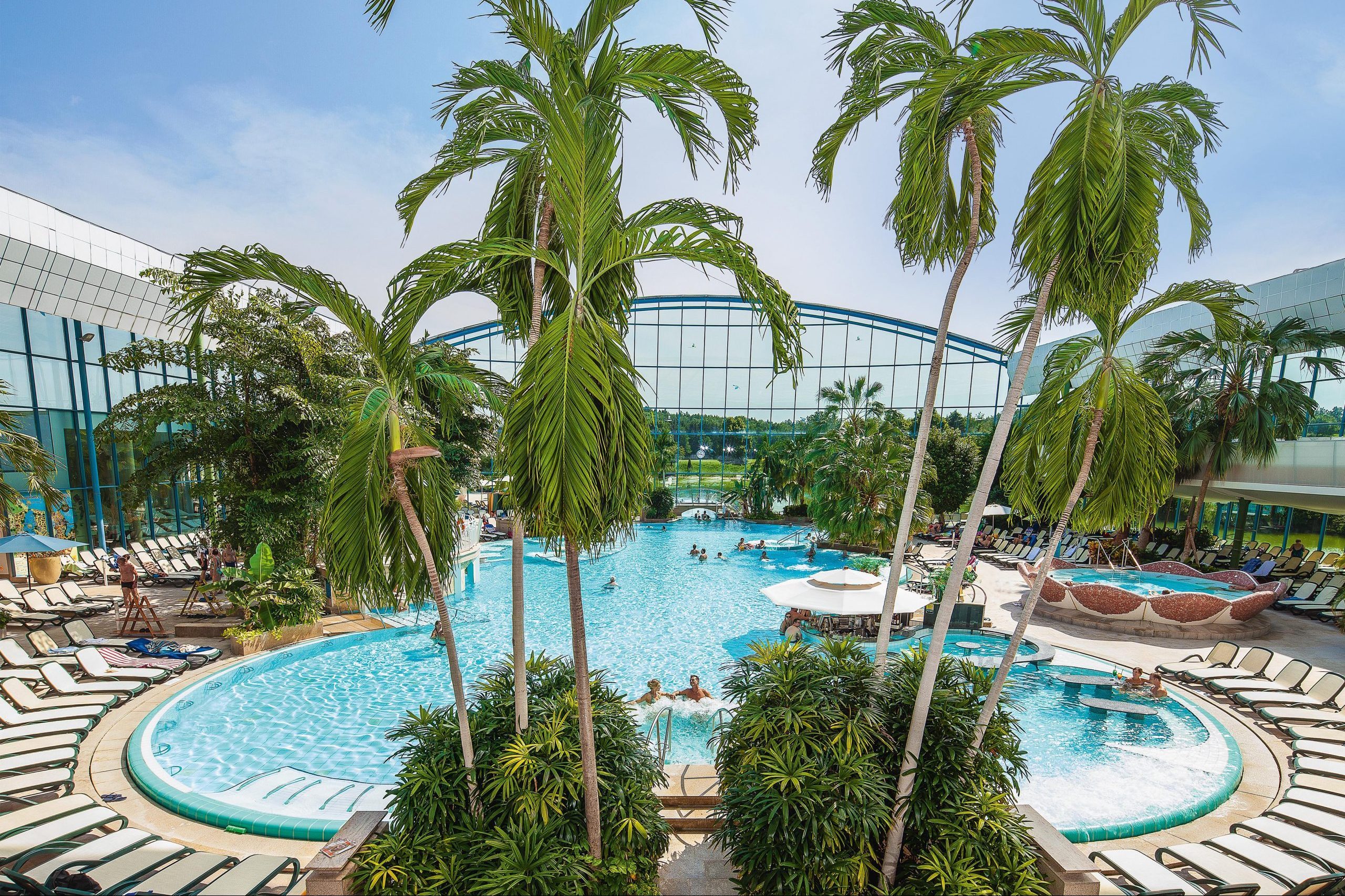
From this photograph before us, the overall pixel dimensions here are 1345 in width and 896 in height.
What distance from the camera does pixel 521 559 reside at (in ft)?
13.7

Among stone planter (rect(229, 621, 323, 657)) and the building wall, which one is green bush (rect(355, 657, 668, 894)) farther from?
the building wall

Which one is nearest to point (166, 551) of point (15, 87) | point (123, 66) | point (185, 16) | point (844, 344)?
point (15, 87)

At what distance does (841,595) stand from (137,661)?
1172 cm

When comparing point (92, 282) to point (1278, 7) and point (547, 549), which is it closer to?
point (547, 549)

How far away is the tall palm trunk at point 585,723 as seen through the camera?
12.5 feet

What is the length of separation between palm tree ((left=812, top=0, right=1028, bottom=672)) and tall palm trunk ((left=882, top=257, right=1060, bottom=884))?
421 millimetres

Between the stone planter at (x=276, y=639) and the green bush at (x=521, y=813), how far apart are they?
26.3 feet

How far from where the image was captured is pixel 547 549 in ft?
12.1

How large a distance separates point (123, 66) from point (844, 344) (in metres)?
28.8

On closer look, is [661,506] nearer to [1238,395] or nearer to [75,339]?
[1238,395]

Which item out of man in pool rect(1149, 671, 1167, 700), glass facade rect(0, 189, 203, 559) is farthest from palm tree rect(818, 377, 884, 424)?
glass facade rect(0, 189, 203, 559)

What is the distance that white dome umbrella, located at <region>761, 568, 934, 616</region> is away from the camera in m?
10.5

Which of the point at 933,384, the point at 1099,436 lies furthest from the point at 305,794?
the point at 1099,436

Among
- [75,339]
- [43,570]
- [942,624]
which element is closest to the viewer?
[942,624]
